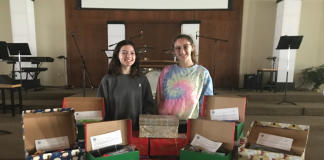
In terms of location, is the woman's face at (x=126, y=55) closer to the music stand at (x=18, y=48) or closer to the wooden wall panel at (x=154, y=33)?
the music stand at (x=18, y=48)

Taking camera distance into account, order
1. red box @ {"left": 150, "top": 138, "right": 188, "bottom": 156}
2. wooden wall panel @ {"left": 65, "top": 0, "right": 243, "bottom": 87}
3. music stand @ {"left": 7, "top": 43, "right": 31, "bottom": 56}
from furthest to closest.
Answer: wooden wall panel @ {"left": 65, "top": 0, "right": 243, "bottom": 87} → music stand @ {"left": 7, "top": 43, "right": 31, "bottom": 56} → red box @ {"left": 150, "top": 138, "right": 188, "bottom": 156}

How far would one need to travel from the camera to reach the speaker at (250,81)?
4.97 m

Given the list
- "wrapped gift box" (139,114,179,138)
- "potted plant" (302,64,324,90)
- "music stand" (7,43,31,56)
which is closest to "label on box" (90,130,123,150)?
"wrapped gift box" (139,114,179,138)

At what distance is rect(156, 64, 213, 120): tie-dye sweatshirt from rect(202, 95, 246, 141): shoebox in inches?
5.3

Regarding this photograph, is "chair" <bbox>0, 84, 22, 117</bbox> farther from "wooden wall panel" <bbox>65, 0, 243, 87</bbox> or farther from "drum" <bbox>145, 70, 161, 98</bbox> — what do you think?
"drum" <bbox>145, 70, 161, 98</bbox>

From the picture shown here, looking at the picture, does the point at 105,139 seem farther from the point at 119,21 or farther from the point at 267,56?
the point at 267,56

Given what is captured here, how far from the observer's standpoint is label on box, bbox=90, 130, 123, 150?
0.92m

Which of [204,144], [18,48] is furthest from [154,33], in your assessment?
[204,144]

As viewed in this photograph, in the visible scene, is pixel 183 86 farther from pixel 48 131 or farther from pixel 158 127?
pixel 48 131

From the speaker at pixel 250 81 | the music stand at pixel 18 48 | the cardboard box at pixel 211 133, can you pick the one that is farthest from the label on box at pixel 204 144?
the speaker at pixel 250 81

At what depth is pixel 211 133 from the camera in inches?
39.7

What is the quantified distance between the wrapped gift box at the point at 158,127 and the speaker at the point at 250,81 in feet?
14.6

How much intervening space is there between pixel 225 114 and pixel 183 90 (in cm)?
32

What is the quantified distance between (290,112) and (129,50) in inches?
148
